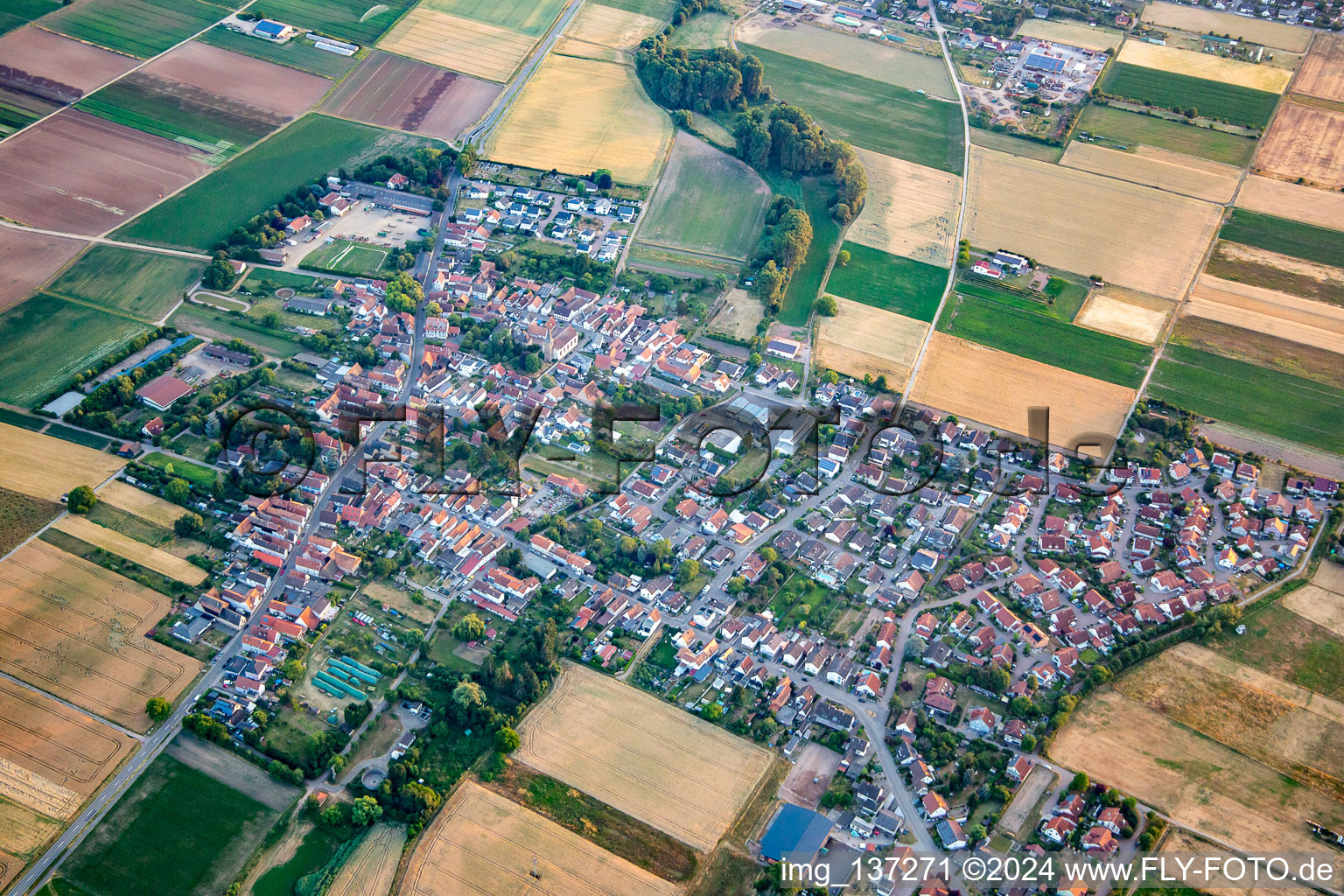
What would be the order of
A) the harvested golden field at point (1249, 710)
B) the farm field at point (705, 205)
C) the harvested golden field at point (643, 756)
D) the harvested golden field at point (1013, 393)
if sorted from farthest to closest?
the farm field at point (705, 205) < the harvested golden field at point (1013, 393) < the harvested golden field at point (1249, 710) < the harvested golden field at point (643, 756)

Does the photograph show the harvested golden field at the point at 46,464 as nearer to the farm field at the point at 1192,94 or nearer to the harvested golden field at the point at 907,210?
the harvested golden field at the point at 907,210

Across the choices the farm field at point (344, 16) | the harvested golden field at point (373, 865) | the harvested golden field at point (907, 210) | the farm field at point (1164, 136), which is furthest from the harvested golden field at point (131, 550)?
the farm field at point (1164, 136)

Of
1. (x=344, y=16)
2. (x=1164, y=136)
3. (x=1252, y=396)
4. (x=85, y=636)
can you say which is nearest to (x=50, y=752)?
(x=85, y=636)

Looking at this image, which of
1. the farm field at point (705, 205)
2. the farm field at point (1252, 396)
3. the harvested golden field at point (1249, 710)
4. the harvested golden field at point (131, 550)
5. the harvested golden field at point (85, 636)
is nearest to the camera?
the harvested golden field at point (1249, 710)

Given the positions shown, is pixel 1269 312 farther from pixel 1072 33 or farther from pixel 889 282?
pixel 1072 33

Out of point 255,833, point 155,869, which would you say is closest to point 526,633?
point 255,833

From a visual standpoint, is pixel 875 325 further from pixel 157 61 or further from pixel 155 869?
pixel 157 61

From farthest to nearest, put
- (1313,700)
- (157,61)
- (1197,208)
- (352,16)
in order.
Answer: (352,16), (157,61), (1197,208), (1313,700)
